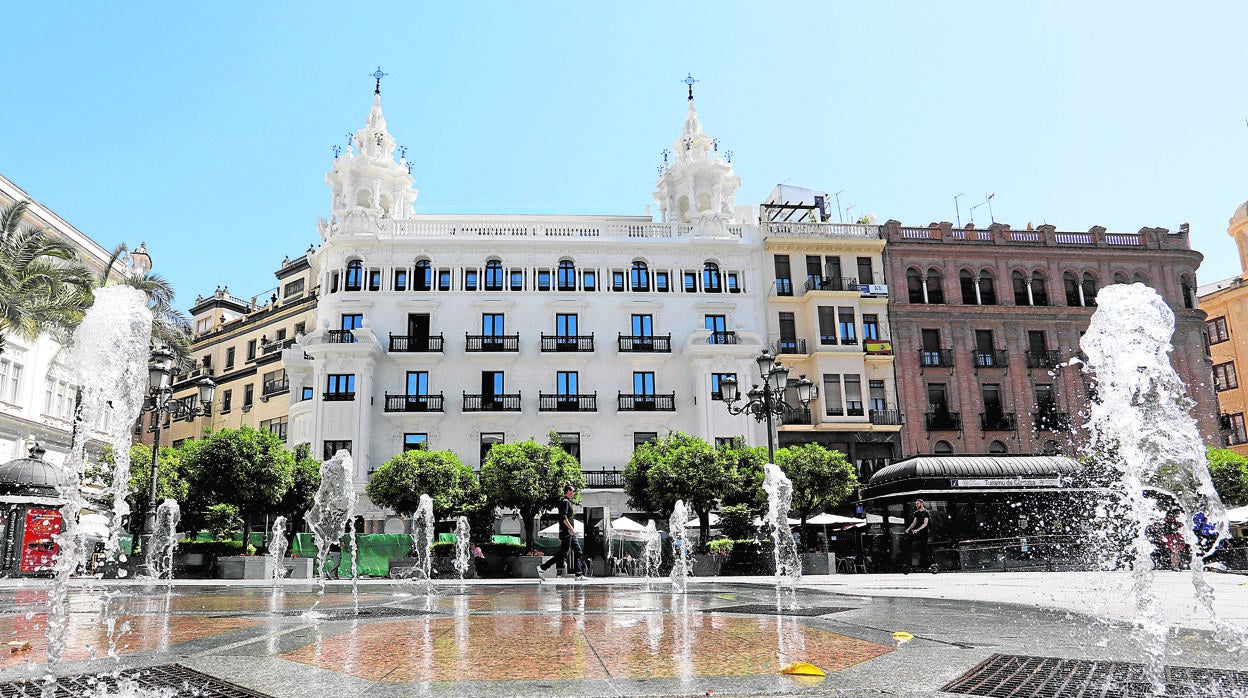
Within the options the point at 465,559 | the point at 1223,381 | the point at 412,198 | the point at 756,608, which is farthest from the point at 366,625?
the point at 1223,381

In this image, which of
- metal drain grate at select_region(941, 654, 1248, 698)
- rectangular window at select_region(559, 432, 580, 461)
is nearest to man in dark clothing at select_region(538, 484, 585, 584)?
metal drain grate at select_region(941, 654, 1248, 698)

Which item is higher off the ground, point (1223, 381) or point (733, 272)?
point (733, 272)

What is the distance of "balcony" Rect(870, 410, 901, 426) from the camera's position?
38.9 meters

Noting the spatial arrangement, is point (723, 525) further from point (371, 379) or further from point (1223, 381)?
point (1223, 381)

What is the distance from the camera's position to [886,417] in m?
39.1

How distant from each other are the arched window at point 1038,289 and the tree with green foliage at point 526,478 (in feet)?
85.3

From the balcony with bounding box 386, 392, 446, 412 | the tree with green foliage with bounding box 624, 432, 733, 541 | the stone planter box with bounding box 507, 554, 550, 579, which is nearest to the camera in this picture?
the stone planter box with bounding box 507, 554, 550, 579

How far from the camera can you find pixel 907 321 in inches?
1613

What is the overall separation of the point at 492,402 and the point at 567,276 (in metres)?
7.25

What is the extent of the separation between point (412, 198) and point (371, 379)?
39.8ft

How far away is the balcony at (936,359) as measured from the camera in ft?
132

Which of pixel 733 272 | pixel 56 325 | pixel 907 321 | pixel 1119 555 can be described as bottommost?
pixel 1119 555

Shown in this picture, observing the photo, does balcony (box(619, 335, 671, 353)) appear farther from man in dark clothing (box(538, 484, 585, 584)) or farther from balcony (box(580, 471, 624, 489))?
man in dark clothing (box(538, 484, 585, 584))

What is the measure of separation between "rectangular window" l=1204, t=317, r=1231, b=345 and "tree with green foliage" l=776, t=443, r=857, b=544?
2943 cm
